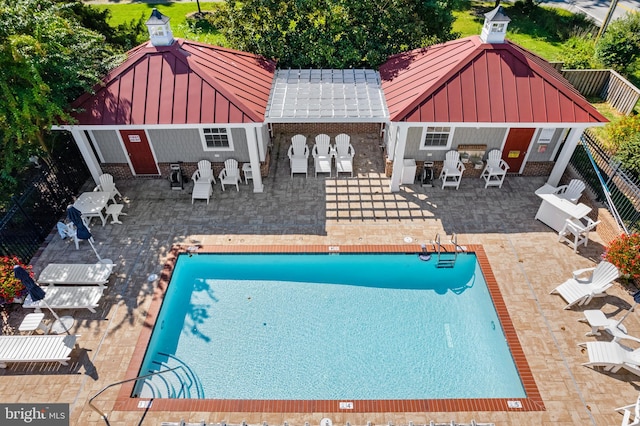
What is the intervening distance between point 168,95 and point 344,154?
6.92 metres

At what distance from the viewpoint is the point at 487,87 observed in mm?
13508

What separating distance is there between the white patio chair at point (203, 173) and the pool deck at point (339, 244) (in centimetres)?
53

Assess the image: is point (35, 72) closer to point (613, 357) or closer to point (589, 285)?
point (589, 285)

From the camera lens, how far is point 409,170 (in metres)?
14.8

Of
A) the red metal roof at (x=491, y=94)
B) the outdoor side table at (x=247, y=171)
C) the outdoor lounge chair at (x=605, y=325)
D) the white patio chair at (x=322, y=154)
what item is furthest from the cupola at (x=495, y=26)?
the outdoor side table at (x=247, y=171)

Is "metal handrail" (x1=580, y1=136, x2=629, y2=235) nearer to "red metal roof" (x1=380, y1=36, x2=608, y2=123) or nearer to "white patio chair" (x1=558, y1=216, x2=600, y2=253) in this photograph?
"white patio chair" (x1=558, y1=216, x2=600, y2=253)

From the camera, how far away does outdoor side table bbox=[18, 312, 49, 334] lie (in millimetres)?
10195

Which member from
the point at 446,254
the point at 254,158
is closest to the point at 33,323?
the point at 254,158

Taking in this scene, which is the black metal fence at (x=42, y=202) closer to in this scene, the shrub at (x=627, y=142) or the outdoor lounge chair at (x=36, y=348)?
the outdoor lounge chair at (x=36, y=348)

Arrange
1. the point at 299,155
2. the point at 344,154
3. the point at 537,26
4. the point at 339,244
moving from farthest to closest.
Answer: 1. the point at 537,26
2. the point at 344,154
3. the point at 299,155
4. the point at 339,244

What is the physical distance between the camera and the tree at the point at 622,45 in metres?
19.5

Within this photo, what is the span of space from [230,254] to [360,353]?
5.06 m

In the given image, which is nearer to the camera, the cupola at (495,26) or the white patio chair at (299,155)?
the cupola at (495,26)

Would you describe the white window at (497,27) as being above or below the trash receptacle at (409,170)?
above
